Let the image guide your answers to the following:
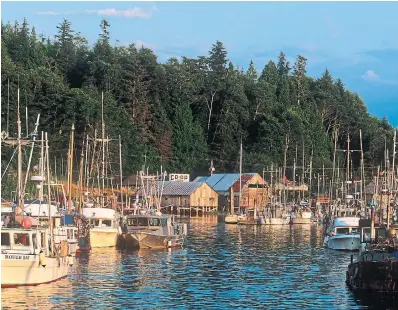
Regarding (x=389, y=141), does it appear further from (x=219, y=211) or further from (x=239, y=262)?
(x=239, y=262)

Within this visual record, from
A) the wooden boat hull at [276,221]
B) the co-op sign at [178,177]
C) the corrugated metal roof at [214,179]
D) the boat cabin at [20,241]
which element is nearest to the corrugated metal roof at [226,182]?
the corrugated metal roof at [214,179]

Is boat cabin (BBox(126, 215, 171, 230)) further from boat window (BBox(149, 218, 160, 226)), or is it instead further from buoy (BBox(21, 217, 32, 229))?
buoy (BBox(21, 217, 32, 229))

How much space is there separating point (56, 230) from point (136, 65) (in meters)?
132

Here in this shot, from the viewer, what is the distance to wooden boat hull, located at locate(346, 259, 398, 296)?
43.6 m

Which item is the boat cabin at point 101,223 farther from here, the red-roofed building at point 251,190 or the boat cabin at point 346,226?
the red-roofed building at point 251,190

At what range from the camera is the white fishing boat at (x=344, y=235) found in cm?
7391

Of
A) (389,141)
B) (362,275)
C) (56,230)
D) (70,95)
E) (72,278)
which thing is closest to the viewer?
(362,275)

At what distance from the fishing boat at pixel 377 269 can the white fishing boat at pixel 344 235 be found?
81.4ft

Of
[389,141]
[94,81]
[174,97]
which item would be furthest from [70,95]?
[389,141]

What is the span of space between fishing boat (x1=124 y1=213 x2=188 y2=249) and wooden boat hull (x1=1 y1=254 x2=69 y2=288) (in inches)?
989

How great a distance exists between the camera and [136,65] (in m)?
186

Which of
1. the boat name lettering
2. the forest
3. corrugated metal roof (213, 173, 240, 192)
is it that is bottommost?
the boat name lettering

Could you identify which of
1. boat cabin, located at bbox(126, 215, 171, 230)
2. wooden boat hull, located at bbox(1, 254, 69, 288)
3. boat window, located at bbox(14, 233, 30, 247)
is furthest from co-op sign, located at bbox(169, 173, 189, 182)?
boat window, located at bbox(14, 233, 30, 247)

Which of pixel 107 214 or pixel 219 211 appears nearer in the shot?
pixel 107 214
